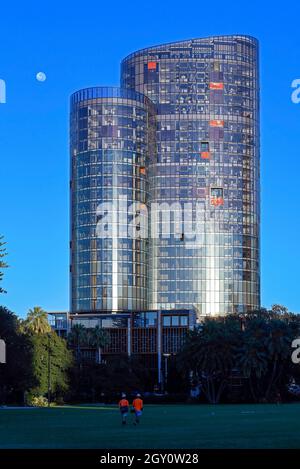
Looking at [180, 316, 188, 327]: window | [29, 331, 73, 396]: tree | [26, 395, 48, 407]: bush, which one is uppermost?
[180, 316, 188, 327]: window

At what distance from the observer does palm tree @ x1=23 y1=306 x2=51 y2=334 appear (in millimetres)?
166000

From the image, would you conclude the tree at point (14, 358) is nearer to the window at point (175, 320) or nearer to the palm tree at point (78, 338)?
the palm tree at point (78, 338)

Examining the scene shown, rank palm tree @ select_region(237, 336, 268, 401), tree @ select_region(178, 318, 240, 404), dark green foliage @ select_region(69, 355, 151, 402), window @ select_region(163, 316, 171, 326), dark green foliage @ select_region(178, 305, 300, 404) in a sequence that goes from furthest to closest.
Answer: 1. window @ select_region(163, 316, 171, 326)
2. dark green foliage @ select_region(69, 355, 151, 402)
3. tree @ select_region(178, 318, 240, 404)
4. dark green foliage @ select_region(178, 305, 300, 404)
5. palm tree @ select_region(237, 336, 268, 401)

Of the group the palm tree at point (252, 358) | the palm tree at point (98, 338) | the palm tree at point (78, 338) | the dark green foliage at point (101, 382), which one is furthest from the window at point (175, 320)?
the palm tree at point (252, 358)

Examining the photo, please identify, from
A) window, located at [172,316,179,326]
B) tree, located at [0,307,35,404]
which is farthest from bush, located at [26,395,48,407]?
window, located at [172,316,179,326]

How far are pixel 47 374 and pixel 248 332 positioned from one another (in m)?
28.9

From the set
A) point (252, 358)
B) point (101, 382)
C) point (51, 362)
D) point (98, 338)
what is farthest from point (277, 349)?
point (98, 338)

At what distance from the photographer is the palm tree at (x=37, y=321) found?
166000 millimetres

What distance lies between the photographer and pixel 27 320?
16788cm

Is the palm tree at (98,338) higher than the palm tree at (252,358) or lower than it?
higher

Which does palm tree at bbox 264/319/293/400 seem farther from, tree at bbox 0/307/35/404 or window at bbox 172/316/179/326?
window at bbox 172/316/179/326

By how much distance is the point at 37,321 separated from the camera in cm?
16775
